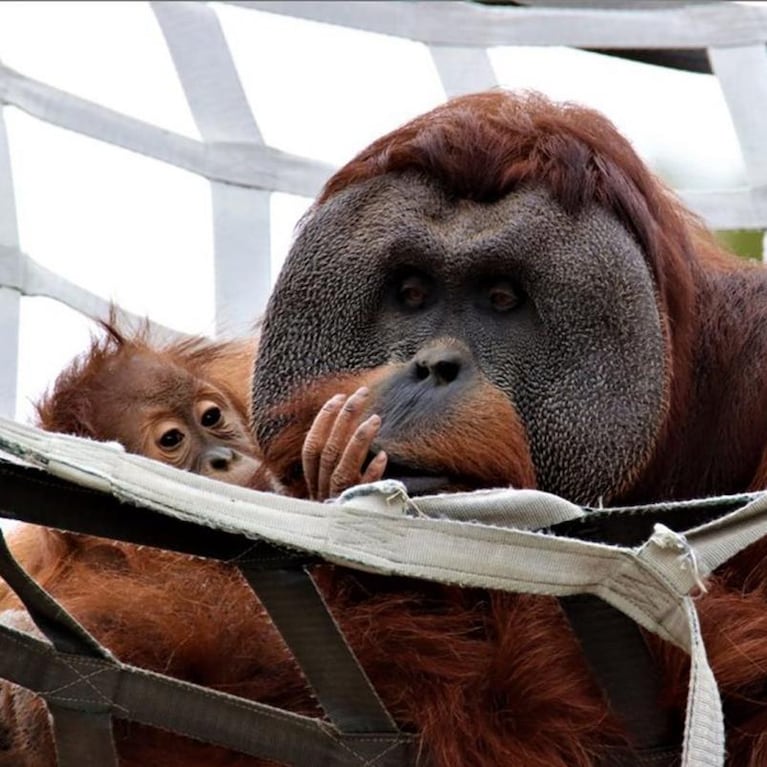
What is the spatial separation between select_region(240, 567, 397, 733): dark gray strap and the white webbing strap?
7 centimetres

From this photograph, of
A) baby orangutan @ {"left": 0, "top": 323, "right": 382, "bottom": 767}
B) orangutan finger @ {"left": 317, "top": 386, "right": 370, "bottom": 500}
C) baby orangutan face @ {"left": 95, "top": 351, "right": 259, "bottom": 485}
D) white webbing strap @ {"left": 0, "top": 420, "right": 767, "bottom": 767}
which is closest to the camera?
white webbing strap @ {"left": 0, "top": 420, "right": 767, "bottom": 767}

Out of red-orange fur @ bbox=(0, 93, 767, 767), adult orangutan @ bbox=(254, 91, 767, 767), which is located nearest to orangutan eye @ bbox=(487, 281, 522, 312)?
adult orangutan @ bbox=(254, 91, 767, 767)

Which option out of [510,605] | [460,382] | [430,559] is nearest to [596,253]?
[460,382]

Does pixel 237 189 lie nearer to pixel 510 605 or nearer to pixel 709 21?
pixel 709 21

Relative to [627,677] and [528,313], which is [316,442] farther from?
[627,677]

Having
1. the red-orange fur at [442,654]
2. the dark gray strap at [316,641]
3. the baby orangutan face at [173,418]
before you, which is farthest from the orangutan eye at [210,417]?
the dark gray strap at [316,641]

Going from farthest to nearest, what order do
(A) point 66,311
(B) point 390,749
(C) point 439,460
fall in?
(A) point 66,311 → (C) point 439,460 → (B) point 390,749

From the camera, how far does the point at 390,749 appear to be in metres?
1.75

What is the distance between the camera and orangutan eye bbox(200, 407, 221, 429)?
317cm

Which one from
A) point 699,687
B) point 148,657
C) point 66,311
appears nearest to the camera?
point 699,687

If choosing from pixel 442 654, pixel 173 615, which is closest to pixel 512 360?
pixel 442 654

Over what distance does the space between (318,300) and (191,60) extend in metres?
1.74

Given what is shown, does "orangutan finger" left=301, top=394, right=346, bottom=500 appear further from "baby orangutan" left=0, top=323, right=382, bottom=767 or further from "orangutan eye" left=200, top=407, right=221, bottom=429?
"orangutan eye" left=200, top=407, right=221, bottom=429

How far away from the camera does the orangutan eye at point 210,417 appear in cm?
317
